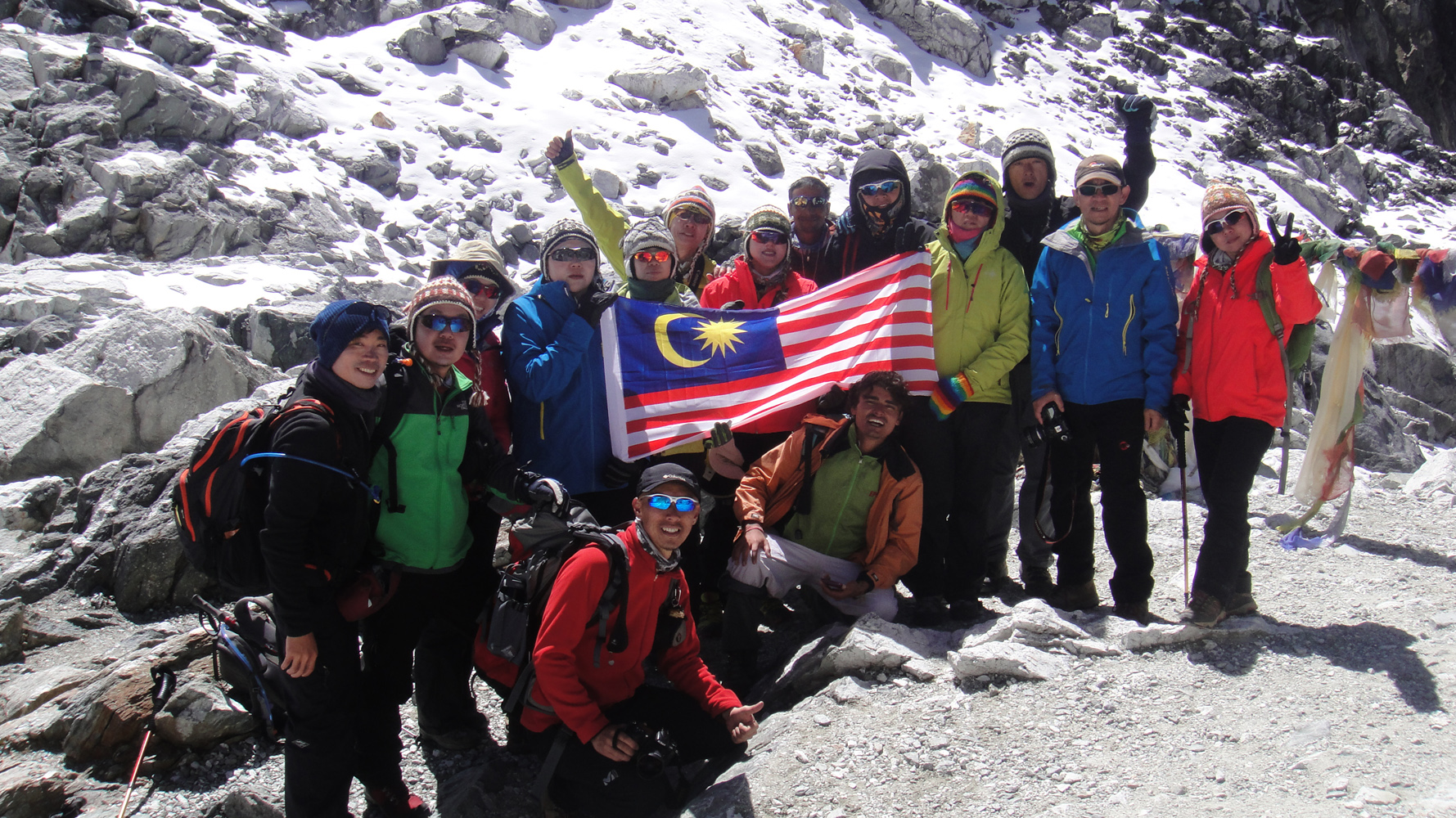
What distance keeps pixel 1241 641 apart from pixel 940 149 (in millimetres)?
25941

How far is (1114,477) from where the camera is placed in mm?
4570

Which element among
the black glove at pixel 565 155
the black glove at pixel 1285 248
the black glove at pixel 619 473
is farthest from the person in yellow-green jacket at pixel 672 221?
the black glove at pixel 1285 248

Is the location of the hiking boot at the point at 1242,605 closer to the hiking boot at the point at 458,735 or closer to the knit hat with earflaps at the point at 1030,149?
the knit hat with earflaps at the point at 1030,149

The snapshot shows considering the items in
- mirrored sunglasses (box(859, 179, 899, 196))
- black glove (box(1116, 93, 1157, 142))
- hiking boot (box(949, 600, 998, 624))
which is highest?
black glove (box(1116, 93, 1157, 142))

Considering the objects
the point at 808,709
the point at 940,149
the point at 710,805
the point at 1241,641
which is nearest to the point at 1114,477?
the point at 1241,641

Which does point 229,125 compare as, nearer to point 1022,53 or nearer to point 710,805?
point 710,805

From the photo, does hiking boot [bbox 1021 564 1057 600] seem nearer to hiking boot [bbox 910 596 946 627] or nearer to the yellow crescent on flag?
hiking boot [bbox 910 596 946 627]

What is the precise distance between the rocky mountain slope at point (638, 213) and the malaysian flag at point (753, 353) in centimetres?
149

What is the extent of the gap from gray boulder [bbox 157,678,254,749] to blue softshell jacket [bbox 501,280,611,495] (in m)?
2.01

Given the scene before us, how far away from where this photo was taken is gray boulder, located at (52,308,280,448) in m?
8.09

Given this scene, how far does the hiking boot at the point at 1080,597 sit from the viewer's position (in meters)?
4.87

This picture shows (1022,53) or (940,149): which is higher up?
(1022,53)

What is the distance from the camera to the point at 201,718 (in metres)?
4.38

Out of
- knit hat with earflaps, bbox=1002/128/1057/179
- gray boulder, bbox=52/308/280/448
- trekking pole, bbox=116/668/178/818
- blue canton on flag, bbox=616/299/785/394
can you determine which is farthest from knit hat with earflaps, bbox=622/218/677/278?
gray boulder, bbox=52/308/280/448
